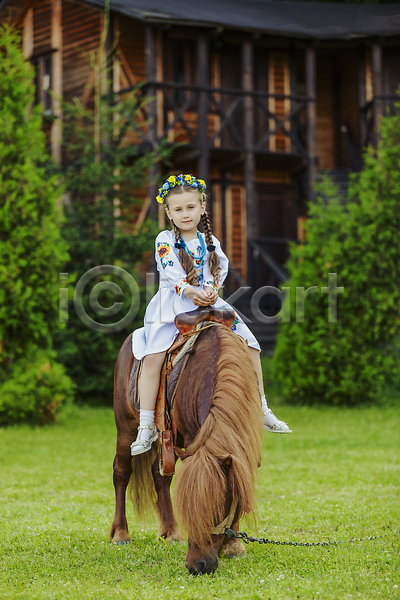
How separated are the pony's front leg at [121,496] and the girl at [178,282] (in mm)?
634

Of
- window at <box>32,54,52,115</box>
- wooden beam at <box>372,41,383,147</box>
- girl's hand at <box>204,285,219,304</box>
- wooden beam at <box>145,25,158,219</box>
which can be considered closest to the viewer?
girl's hand at <box>204,285,219,304</box>

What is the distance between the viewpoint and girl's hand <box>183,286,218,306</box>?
3.78 meters

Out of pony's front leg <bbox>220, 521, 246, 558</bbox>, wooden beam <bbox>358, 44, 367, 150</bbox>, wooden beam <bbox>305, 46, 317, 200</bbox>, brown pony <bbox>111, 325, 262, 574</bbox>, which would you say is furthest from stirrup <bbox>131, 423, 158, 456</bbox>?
wooden beam <bbox>358, 44, 367, 150</bbox>

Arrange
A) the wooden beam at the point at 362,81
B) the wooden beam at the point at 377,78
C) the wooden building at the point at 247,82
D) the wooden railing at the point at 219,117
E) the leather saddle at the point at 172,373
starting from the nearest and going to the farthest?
1. the leather saddle at the point at 172,373
2. the wooden railing at the point at 219,117
3. the wooden building at the point at 247,82
4. the wooden beam at the point at 377,78
5. the wooden beam at the point at 362,81

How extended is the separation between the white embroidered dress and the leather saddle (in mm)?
103

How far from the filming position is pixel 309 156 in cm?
1588

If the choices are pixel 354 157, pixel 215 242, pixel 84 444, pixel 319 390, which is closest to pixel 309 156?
pixel 354 157

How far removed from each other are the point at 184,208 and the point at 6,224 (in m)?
6.58

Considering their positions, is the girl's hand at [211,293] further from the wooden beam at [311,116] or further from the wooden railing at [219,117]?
the wooden beam at [311,116]

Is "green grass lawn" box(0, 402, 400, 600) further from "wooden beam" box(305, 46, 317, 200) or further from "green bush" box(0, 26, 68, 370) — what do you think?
"wooden beam" box(305, 46, 317, 200)

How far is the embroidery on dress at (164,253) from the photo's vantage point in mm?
4012

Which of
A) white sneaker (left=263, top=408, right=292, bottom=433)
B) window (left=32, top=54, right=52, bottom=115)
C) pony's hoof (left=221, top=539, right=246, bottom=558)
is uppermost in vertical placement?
window (left=32, top=54, right=52, bottom=115)

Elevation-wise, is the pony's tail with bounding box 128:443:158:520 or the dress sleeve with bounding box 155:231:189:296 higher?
the dress sleeve with bounding box 155:231:189:296
